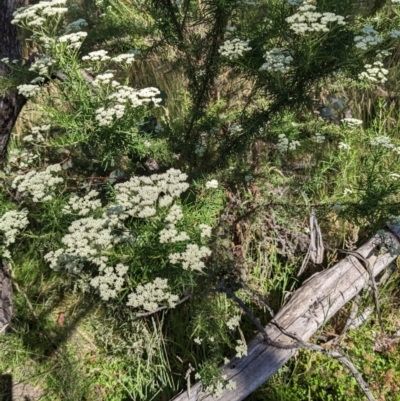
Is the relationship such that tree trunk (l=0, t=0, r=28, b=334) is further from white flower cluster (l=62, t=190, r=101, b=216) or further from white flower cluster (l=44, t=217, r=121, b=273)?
white flower cluster (l=44, t=217, r=121, b=273)

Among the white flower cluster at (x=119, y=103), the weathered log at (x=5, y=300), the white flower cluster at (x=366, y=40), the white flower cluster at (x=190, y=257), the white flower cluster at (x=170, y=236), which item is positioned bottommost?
the weathered log at (x=5, y=300)

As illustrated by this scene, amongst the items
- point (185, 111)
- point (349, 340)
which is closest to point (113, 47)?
point (185, 111)

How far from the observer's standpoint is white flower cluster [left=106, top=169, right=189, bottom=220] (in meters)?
1.45

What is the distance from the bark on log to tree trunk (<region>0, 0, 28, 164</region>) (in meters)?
1.80

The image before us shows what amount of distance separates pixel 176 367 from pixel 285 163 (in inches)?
73.6

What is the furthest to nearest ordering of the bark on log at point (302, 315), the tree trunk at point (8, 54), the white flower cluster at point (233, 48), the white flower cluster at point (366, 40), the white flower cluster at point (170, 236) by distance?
the bark on log at point (302, 315) → the tree trunk at point (8, 54) → the white flower cluster at point (233, 48) → the white flower cluster at point (366, 40) → the white flower cluster at point (170, 236)

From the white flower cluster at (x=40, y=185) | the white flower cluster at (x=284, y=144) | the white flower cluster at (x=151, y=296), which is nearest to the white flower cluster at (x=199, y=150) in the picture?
the white flower cluster at (x=284, y=144)

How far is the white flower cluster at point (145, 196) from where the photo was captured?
4.76ft

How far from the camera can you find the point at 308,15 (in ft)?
4.83

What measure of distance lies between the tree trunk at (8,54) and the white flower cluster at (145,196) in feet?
3.43

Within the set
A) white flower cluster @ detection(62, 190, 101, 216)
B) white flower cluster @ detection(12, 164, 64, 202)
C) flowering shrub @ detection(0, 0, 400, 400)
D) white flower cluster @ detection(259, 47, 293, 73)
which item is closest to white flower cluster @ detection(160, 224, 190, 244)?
flowering shrub @ detection(0, 0, 400, 400)

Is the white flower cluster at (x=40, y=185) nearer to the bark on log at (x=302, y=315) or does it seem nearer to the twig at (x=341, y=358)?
the bark on log at (x=302, y=315)

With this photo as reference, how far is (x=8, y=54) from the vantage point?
6.95ft

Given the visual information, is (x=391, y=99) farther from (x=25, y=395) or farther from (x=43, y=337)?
(x=25, y=395)
